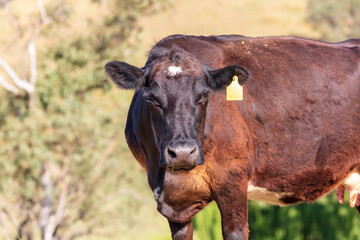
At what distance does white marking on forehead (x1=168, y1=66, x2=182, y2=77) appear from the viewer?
480 cm

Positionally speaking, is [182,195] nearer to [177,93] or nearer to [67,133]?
[177,93]

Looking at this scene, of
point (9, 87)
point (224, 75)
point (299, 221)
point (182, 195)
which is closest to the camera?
point (224, 75)

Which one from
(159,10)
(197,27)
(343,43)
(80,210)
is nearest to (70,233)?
(80,210)

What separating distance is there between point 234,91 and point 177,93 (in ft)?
1.77

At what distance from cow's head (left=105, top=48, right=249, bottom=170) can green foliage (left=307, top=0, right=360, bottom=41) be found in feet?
115

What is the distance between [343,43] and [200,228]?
3.94m

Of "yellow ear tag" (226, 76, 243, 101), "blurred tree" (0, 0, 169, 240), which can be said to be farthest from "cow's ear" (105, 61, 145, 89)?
"blurred tree" (0, 0, 169, 240)

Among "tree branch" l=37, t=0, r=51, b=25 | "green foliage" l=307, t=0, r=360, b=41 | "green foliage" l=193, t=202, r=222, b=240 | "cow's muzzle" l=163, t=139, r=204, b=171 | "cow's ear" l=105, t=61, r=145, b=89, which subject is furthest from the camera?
"green foliage" l=307, t=0, r=360, b=41

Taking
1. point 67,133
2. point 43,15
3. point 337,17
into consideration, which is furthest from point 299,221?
point 337,17

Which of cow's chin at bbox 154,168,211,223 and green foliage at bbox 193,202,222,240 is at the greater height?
cow's chin at bbox 154,168,211,223

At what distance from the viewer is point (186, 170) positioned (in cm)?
479

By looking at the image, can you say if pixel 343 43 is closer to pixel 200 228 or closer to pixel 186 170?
pixel 186 170

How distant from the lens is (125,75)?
5094mm

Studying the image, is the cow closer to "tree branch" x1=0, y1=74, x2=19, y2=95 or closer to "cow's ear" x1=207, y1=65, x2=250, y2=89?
"cow's ear" x1=207, y1=65, x2=250, y2=89
